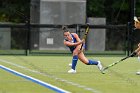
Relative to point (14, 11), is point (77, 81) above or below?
below

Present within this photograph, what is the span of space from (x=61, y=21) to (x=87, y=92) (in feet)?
77.0

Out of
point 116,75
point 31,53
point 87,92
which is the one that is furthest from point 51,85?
point 31,53

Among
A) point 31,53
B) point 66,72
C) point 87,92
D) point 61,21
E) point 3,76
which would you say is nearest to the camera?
point 87,92

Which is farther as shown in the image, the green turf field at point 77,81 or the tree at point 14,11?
the tree at point 14,11

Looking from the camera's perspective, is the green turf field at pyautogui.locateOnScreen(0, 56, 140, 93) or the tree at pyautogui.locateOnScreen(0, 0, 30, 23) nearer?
the green turf field at pyautogui.locateOnScreen(0, 56, 140, 93)

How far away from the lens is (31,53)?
109 feet

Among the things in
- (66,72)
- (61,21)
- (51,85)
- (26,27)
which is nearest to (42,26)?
(26,27)

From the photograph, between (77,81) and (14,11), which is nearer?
(77,81)

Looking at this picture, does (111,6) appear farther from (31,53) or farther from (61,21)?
(31,53)

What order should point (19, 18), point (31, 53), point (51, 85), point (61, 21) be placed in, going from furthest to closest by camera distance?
point (19, 18), point (61, 21), point (31, 53), point (51, 85)

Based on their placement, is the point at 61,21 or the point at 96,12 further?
the point at 96,12

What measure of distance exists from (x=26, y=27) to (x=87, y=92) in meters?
20.0

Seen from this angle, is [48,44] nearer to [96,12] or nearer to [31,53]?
[31,53]

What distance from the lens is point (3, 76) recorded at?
1792cm
